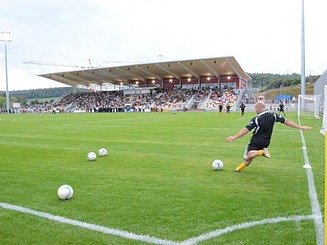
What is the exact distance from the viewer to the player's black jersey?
7.91m

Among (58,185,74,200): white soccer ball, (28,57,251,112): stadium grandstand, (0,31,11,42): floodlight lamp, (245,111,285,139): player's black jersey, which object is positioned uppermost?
(0,31,11,42): floodlight lamp

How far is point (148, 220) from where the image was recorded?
5055mm

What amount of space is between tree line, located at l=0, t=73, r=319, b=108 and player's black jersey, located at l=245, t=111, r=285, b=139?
118m

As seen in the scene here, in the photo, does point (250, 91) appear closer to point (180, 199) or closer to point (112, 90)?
point (112, 90)

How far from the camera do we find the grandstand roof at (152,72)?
68.6m

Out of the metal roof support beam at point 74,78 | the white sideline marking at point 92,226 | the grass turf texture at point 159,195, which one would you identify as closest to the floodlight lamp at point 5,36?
the metal roof support beam at point 74,78

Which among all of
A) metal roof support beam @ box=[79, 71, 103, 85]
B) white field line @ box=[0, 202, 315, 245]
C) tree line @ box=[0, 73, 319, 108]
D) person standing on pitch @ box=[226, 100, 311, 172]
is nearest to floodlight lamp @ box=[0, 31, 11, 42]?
metal roof support beam @ box=[79, 71, 103, 85]

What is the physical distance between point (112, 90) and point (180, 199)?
3518 inches

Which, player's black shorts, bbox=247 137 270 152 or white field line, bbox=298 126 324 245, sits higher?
player's black shorts, bbox=247 137 270 152

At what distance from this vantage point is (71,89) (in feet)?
531

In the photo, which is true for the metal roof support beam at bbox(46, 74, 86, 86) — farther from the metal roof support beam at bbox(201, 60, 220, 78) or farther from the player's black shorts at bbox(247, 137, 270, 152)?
the player's black shorts at bbox(247, 137, 270, 152)

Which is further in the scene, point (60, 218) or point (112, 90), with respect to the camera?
point (112, 90)

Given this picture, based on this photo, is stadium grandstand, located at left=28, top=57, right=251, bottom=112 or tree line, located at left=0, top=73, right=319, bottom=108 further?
tree line, located at left=0, top=73, right=319, bottom=108

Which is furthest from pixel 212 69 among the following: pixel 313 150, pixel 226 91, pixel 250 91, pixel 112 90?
pixel 313 150
